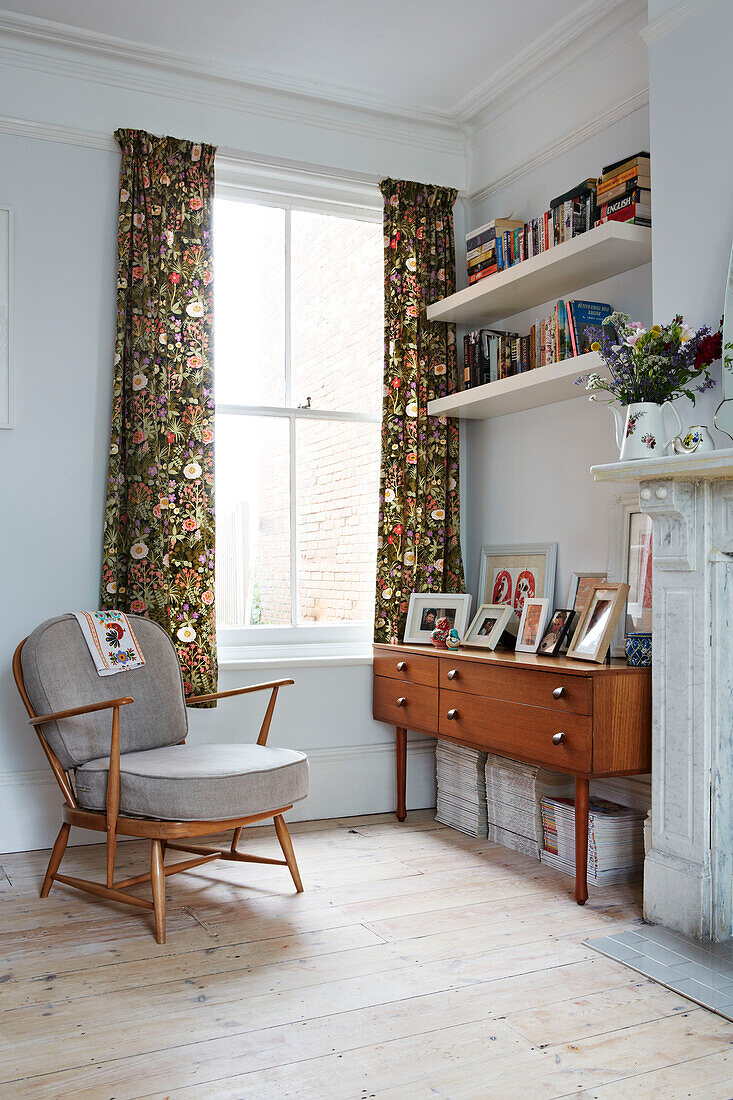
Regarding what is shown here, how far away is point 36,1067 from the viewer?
6.20 feet

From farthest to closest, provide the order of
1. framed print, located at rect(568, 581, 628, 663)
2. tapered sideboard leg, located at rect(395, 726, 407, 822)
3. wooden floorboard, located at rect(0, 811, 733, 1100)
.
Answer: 1. tapered sideboard leg, located at rect(395, 726, 407, 822)
2. framed print, located at rect(568, 581, 628, 663)
3. wooden floorboard, located at rect(0, 811, 733, 1100)

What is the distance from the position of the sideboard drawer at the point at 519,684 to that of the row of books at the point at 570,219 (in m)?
1.51

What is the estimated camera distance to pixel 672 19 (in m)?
2.68

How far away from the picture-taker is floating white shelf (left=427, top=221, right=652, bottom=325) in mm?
3006

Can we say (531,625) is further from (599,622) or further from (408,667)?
(408,667)

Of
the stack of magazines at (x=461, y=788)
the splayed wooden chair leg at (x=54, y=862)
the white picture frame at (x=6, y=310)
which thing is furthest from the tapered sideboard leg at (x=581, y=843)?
the white picture frame at (x=6, y=310)

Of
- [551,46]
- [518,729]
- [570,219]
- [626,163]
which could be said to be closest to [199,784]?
[518,729]

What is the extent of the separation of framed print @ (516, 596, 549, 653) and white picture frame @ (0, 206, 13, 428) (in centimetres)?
205

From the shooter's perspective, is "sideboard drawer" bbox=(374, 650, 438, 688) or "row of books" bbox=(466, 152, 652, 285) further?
"sideboard drawer" bbox=(374, 650, 438, 688)

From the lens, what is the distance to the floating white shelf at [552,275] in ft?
9.86

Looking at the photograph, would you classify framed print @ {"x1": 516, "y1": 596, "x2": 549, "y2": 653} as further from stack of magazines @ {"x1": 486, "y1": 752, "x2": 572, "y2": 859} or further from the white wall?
the white wall

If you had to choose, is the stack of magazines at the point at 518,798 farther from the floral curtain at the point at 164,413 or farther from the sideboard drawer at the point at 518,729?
the floral curtain at the point at 164,413

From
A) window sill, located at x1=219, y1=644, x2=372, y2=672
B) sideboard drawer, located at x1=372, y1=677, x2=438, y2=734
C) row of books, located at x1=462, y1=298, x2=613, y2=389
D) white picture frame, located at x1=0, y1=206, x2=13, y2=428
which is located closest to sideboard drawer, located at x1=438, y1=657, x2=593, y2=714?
sideboard drawer, located at x1=372, y1=677, x2=438, y2=734

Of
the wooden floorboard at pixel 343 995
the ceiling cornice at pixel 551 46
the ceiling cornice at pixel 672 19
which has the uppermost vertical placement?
the ceiling cornice at pixel 551 46
